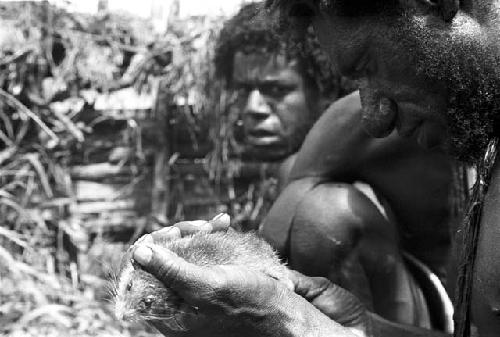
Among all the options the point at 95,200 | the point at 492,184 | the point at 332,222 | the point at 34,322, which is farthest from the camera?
the point at 95,200

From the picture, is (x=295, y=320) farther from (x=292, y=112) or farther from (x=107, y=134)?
(x=107, y=134)

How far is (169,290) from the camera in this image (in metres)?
1.04

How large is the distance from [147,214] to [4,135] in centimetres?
67

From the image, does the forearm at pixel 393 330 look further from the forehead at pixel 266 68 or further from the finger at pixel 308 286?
the forehead at pixel 266 68

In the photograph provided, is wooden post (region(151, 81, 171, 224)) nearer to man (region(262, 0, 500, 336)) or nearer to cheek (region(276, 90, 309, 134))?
cheek (region(276, 90, 309, 134))

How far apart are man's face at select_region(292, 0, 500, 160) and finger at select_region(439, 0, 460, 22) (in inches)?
0.4

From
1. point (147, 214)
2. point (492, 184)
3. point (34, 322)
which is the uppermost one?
point (492, 184)

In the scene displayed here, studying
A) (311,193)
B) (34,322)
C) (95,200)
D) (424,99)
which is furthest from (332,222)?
(95,200)

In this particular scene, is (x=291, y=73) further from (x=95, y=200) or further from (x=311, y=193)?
(x=311, y=193)

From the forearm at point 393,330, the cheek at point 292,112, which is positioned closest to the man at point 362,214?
the forearm at point 393,330

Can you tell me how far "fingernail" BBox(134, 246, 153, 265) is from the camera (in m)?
1.01

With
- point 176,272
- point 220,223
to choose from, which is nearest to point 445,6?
point 220,223

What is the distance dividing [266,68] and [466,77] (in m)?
1.72

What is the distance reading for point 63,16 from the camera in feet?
10.5
